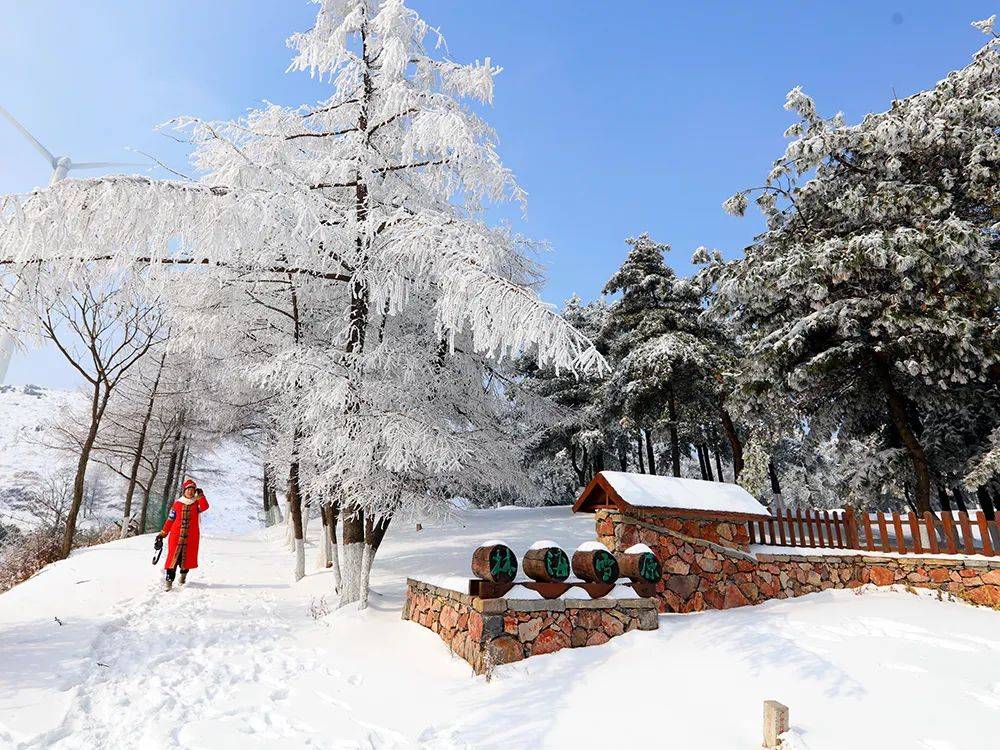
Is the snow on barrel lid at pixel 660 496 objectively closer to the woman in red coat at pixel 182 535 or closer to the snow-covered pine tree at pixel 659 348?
the woman in red coat at pixel 182 535

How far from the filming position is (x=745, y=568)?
30.9ft

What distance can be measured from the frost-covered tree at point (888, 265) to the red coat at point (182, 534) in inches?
496

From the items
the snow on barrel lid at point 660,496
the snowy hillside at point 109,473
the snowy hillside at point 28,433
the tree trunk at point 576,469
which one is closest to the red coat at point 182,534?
the snow on barrel lid at point 660,496

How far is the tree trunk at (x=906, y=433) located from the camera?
12.4 m

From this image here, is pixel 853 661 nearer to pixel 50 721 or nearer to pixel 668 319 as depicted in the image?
pixel 50 721

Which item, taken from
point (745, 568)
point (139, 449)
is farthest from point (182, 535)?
point (139, 449)

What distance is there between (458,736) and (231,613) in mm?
4969

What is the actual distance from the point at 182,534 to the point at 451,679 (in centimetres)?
617

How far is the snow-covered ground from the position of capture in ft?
14.2

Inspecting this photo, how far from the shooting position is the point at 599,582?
6875 millimetres

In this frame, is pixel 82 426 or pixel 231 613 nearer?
pixel 231 613

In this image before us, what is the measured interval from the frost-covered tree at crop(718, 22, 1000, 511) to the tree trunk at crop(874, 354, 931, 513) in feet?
0.10

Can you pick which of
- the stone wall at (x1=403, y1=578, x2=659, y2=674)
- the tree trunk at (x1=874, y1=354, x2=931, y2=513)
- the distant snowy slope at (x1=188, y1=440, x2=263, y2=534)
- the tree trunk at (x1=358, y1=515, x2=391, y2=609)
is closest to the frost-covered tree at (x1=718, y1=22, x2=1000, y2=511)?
the tree trunk at (x1=874, y1=354, x2=931, y2=513)

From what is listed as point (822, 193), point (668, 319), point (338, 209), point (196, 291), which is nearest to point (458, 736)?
point (338, 209)
